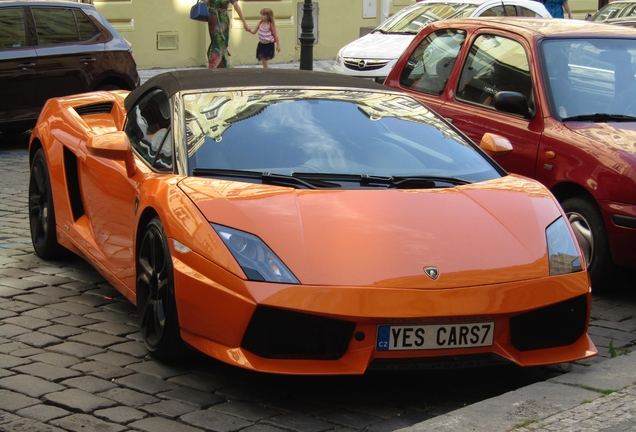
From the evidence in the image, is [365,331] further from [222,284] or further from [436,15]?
[436,15]

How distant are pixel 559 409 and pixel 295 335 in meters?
1.08

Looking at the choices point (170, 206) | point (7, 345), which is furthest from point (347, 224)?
point (7, 345)

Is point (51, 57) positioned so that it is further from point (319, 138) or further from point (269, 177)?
point (269, 177)

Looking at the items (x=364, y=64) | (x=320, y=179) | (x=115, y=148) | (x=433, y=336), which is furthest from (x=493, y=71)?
(x=364, y=64)

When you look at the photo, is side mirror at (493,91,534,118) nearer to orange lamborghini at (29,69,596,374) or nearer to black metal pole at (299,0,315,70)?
orange lamborghini at (29,69,596,374)

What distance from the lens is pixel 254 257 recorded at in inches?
181

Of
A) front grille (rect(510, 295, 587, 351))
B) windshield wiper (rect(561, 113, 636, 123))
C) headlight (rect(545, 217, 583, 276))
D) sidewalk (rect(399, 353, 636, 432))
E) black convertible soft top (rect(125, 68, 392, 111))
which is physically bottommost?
sidewalk (rect(399, 353, 636, 432))

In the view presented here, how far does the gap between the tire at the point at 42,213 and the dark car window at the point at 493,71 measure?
3.17m

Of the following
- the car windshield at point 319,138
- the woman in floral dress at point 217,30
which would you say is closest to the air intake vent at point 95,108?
the car windshield at point 319,138

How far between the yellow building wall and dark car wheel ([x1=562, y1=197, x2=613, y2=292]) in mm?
15994

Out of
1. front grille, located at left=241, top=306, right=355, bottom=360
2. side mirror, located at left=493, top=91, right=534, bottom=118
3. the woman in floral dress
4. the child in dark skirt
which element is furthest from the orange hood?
the child in dark skirt

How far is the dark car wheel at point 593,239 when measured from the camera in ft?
22.2

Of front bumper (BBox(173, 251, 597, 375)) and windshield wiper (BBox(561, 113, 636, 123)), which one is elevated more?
windshield wiper (BBox(561, 113, 636, 123))

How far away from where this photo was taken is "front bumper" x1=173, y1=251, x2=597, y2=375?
4.46m
